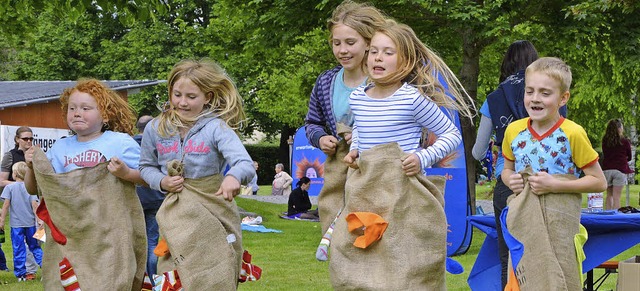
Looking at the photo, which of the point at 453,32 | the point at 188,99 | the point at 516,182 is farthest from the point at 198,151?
the point at 453,32

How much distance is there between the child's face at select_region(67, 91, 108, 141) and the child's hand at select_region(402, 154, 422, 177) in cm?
221

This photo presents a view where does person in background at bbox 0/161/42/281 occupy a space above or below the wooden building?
below

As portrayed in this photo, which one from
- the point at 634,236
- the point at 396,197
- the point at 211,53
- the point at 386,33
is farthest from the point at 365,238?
the point at 211,53

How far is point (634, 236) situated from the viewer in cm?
708

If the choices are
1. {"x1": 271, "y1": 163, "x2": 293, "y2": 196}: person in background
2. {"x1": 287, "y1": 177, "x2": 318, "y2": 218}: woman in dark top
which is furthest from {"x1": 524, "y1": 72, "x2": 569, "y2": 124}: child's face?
{"x1": 271, "y1": 163, "x2": 293, "y2": 196}: person in background

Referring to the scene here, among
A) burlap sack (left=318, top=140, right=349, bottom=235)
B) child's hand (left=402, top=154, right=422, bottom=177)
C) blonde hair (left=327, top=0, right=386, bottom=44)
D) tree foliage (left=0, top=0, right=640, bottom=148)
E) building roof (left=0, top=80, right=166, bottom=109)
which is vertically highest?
tree foliage (left=0, top=0, right=640, bottom=148)

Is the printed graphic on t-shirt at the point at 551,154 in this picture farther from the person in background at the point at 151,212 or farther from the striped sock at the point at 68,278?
the person in background at the point at 151,212

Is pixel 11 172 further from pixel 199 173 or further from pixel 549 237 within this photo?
pixel 549 237

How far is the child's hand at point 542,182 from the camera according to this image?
5.28 m

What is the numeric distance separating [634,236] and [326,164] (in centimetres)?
246

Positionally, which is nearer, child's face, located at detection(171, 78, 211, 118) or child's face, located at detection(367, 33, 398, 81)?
child's face, located at detection(367, 33, 398, 81)

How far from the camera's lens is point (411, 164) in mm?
5062

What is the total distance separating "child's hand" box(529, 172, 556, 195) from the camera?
17.3 ft

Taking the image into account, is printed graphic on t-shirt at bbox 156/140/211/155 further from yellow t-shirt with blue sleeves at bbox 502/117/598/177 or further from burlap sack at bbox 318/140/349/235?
yellow t-shirt with blue sleeves at bbox 502/117/598/177
